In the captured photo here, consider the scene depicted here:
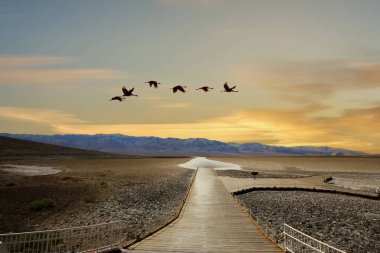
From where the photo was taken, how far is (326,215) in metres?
35.2

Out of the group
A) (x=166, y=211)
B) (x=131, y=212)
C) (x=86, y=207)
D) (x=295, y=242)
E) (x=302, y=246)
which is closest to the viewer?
(x=295, y=242)

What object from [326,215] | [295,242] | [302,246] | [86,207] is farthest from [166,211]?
[326,215]

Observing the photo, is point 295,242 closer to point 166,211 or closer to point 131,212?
point 166,211

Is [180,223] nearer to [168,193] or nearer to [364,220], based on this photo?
[364,220]

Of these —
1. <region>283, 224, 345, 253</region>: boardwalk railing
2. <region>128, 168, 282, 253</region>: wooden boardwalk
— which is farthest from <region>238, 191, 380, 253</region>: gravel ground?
<region>128, 168, 282, 253</region>: wooden boardwalk

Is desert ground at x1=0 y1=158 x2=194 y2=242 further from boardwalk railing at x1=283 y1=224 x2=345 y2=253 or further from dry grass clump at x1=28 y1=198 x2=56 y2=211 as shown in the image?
boardwalk railing at x1=283 y1=224 x2=345 y2=253

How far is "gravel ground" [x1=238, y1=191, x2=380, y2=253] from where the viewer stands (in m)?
26.7

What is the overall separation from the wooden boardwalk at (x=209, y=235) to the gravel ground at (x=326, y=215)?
192 inches

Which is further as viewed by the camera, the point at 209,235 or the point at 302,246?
the point at 302,246

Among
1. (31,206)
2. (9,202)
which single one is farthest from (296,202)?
(9,202)

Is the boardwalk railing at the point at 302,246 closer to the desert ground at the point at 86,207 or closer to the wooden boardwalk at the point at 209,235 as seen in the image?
the wooden boardwalk at the point at 209,235

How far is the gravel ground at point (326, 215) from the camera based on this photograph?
26.7m

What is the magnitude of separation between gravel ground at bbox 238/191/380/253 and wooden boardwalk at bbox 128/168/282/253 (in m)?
4.88

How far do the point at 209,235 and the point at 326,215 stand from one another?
19.2 meters
